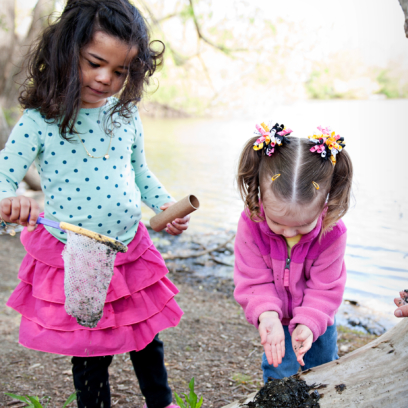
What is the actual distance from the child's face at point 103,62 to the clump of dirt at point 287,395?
1.20 meters

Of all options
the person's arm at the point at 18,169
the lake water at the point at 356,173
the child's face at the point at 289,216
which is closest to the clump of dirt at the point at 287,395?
the child's face at the point at 289,216

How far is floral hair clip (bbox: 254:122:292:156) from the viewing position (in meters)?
1.50

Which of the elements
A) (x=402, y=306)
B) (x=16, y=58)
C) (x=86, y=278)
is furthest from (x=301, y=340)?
(x=16, y=58)

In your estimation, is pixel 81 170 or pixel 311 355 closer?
pixel 81 170

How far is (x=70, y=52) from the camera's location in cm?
152

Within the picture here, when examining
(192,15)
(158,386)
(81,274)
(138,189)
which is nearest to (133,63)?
(138,189)

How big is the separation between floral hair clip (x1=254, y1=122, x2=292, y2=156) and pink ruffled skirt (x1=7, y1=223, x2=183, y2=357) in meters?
0.61

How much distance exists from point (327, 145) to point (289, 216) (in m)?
0.29

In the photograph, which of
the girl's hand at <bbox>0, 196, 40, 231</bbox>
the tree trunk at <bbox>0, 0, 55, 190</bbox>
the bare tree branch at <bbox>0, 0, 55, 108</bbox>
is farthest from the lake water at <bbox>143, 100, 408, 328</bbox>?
the bare tree branch at <bbox>0, 0, 55, 108</bbox>

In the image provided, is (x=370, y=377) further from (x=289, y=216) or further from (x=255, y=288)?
(x=289, y=216)

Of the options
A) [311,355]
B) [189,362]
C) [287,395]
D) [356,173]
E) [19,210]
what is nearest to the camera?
[19,210]

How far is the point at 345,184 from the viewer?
1.55 meters

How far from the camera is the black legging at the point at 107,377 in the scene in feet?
5.29

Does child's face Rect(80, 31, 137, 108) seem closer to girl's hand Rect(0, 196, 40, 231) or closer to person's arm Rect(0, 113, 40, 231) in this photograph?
person's arm Rect(0, 113, 40, 231)
